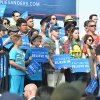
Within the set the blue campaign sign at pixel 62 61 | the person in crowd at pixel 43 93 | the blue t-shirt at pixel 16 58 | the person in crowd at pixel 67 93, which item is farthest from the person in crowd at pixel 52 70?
the person in crowd at pixel 67 93

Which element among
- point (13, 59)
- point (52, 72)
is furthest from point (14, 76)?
point (52, 72)

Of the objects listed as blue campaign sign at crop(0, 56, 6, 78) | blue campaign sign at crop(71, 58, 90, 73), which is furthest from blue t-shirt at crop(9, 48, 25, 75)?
blue campaign sign at crop(71, 58, 90, 73)

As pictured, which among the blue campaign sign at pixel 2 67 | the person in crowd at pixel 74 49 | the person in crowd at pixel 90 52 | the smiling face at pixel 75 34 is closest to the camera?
the blue campaign sign at pixel 2 67

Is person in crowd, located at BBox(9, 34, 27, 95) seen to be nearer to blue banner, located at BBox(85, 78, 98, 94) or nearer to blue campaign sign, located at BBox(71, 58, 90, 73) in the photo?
blue campaign sign, located at BBox(71, 58, 90, 73)

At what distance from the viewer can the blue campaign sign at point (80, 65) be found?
9.15 metres

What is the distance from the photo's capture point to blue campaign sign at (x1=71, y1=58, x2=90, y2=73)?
30.0 feet

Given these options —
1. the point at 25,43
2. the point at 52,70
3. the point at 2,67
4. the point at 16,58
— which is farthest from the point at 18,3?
the point at 2,67

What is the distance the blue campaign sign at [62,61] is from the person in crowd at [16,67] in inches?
30.5

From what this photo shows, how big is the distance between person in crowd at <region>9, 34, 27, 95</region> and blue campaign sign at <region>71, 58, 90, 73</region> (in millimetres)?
1120

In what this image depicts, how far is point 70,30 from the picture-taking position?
9.84m

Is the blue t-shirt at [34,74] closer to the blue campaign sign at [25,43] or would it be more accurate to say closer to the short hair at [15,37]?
the blue campaign sign at [25,43]

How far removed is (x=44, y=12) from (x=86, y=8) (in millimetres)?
1586

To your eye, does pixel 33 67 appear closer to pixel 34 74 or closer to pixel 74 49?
pixel 34 74

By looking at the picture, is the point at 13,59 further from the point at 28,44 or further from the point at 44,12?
the point at 44,12
